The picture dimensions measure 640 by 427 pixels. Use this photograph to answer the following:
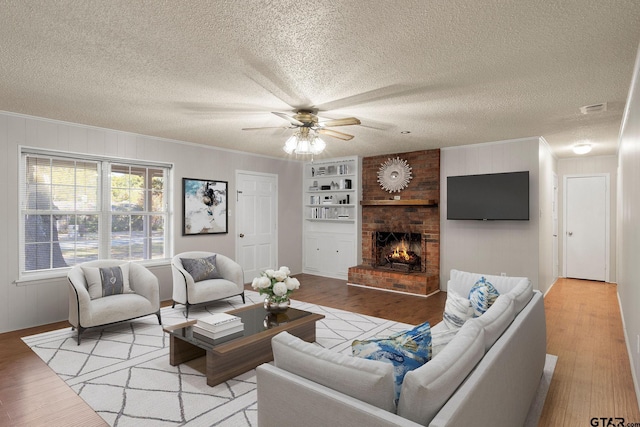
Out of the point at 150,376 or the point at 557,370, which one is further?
the point at 557,370

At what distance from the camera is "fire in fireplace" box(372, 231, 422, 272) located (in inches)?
257

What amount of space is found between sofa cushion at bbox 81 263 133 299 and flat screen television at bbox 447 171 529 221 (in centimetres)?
481

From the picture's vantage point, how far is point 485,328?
1.96 meters

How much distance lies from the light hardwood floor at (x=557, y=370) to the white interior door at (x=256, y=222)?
1.54 m

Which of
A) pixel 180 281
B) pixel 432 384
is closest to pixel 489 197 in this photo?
pixel 180 281

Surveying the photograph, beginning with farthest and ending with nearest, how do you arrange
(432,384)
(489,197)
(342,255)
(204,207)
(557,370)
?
1. (342,255)
2. (204,207)
3. (489,197)
4. (557,370)
5. (432,384)

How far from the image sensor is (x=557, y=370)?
125 inches

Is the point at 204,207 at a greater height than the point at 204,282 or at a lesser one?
greater

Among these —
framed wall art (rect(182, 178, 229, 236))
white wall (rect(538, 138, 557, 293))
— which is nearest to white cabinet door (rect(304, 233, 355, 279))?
framed wall art (rect(182, 178, 229, 236))

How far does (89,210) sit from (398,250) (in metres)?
4.96

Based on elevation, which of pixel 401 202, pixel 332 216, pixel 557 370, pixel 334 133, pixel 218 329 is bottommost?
pixel 557 370

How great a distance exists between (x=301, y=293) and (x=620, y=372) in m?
4.09

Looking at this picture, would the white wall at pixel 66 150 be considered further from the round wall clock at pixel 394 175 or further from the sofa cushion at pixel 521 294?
the sofa cushion at pixel 521 294

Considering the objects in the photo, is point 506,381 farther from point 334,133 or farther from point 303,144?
point 334,133
